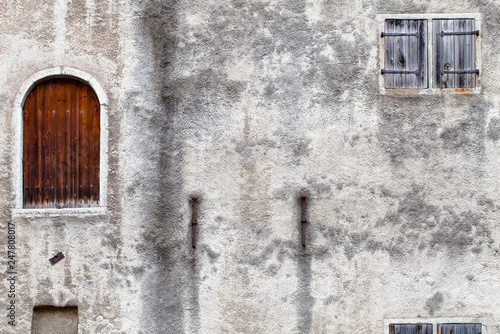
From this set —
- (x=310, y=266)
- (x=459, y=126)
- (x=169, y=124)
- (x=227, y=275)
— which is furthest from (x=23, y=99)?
(x=459, y=126)

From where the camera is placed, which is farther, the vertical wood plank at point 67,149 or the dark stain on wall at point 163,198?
the vertical wood plank at point 67,149

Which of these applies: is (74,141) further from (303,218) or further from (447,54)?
(447,54)

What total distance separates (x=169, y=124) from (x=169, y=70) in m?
0.61

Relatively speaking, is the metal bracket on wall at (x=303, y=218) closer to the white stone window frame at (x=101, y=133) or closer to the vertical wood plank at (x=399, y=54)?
the vertical wood plank at (x=399, y=54)

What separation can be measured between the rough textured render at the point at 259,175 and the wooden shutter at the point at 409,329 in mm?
138

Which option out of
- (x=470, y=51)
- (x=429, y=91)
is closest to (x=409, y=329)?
(x=429, y=91)

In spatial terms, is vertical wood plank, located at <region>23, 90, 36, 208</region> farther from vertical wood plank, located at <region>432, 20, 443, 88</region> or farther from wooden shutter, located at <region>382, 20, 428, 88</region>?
vertical wood plank, located at <region>432, 20, 443, 88</region>

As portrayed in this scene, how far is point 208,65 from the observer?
15.4ft

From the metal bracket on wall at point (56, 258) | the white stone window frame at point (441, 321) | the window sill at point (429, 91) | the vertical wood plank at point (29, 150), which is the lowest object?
the white stone window frame at point (441, 321)

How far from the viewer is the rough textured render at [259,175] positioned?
457cm

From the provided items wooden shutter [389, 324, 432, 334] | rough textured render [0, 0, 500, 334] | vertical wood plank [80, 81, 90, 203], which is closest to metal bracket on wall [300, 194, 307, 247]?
rough textured render [0, 0, 500, 334]

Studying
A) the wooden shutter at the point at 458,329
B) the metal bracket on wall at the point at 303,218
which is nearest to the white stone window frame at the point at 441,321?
the wooden shutter at the point at 458,329

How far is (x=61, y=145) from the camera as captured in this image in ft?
15.6

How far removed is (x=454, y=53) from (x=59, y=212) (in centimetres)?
482
